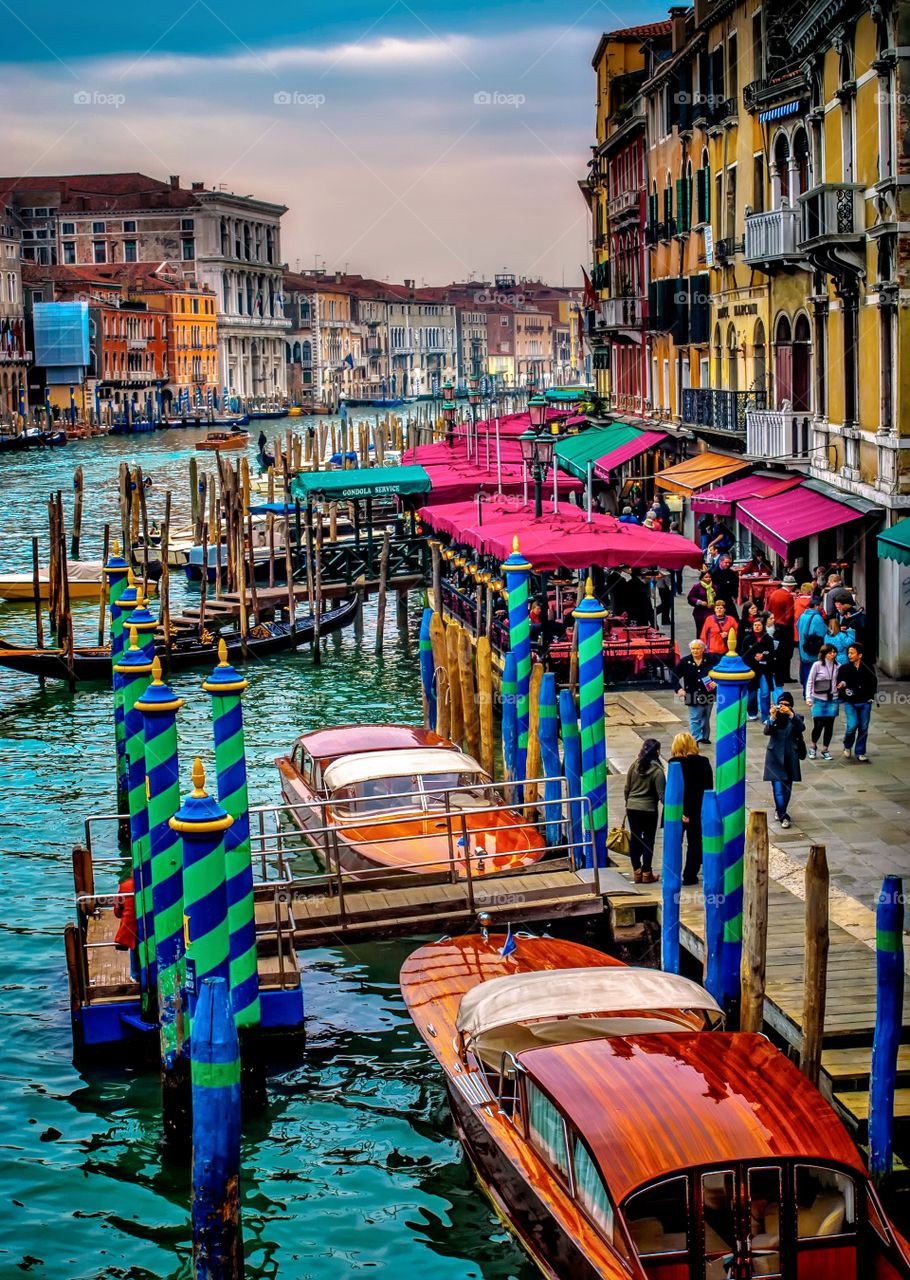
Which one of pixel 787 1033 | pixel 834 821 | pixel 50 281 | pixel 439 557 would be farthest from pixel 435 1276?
pixel 50 281

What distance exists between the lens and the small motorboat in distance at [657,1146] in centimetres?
772

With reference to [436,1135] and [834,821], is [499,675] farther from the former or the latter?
[436,1135]

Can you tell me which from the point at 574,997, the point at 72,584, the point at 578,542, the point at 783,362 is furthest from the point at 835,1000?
the point at 72,584

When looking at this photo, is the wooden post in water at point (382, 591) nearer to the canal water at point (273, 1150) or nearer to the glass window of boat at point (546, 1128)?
the canal water at point (273, 1150)

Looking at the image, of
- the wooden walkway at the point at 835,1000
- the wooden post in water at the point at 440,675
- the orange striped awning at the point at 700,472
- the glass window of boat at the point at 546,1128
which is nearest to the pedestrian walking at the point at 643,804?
the wooden walkway at the point at 835,1000

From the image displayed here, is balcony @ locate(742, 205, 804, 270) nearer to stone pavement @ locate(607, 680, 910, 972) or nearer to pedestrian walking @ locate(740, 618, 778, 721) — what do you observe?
pedestrian walking @ locate(740, 618, 778, 721)

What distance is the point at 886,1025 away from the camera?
29.0 ft

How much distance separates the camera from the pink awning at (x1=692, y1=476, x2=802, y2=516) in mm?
24141

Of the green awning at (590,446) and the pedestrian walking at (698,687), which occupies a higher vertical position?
the green awning at (590,446)

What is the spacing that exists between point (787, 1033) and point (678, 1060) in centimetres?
176

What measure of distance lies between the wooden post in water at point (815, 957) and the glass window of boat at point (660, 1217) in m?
1.78

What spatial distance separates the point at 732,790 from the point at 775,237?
15298 mm

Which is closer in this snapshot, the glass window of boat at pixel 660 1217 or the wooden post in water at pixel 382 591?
the glass window of boat at pixel 660 1217

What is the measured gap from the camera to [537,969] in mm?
11008
